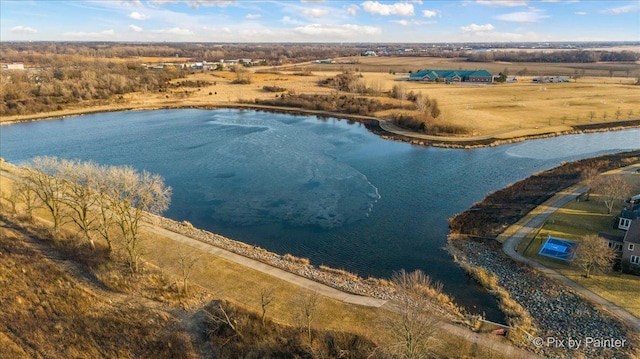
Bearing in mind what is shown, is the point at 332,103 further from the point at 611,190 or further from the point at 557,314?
the point at 557,314

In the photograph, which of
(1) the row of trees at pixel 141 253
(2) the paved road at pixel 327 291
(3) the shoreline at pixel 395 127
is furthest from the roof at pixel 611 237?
(3) the shoreline at pixel 395 127

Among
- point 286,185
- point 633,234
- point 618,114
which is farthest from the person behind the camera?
point 618,114

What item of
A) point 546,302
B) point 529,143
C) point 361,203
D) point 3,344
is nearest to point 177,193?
point 361,203

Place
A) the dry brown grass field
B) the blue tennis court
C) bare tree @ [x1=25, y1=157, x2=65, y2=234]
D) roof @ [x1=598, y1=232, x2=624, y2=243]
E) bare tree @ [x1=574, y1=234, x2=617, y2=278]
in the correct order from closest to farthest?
1. bare tree @ [x1=574, y1=234, x2=617, y2=278]
2. roof @ [x1=598, y1=232, x2=624, y2=243]
3. the blue tennis court
4. bare tree @ [x1=25, y1=157, x2=65, y2=234]
5. the dry brown grass field

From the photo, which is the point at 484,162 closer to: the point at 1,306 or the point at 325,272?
the point at 325,272

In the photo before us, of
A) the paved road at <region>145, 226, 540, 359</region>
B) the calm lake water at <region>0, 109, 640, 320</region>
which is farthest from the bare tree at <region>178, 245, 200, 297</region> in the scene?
the calm lake water at <region>0, 109, 640, 320</region>

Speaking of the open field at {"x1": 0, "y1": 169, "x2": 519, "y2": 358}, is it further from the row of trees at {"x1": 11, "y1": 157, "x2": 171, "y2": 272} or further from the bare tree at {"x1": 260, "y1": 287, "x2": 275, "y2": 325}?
the row of trees at {"x1": 11, "y1": 157, "x2": 171, "y2": 272}

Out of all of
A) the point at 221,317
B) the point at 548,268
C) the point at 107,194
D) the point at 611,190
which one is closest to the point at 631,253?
the point at 548,268
